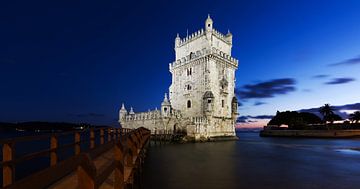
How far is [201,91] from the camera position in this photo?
4484 centimetres

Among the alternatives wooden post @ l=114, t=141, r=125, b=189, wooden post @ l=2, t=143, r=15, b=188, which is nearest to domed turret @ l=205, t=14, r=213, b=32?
wooden post @ l=114, t=141, r=125, b=189

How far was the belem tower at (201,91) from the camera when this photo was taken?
43.8 m

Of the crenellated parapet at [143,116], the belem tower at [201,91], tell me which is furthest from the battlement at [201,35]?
the crenellated parapet at [143,116]

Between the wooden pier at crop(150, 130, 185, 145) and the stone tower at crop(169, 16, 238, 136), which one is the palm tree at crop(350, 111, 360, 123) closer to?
the stone tower at crop(169, 16, 238, 136)

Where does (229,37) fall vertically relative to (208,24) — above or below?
below

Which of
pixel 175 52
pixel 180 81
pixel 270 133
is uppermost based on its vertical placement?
pixel 175 52

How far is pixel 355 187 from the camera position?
13.7m

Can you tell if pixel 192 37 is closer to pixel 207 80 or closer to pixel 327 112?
pixel 207 80

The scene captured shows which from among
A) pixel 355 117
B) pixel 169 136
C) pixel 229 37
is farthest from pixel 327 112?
pixel 169 136

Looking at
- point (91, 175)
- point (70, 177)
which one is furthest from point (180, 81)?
point (91, 175)

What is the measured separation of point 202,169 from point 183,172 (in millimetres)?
1806

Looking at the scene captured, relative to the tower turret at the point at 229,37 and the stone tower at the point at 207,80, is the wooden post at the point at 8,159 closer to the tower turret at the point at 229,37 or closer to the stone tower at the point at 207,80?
the stone tower at the point at 207,80

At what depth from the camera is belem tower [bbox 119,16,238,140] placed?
43.8 metres

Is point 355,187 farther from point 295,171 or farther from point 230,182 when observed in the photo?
point 230,182
